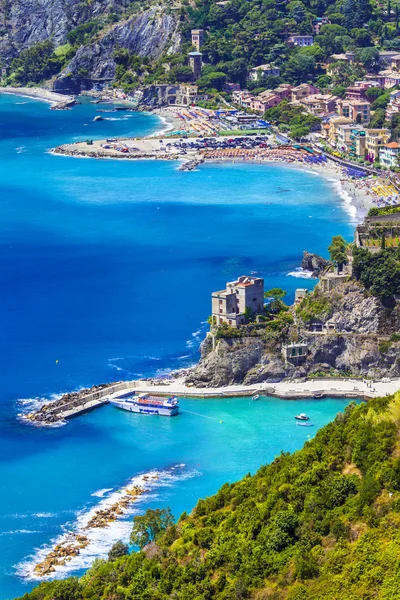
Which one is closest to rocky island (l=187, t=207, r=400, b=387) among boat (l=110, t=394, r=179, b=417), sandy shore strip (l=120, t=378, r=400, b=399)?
sandy shore strip (l=120, t=378, r=400, b=399)

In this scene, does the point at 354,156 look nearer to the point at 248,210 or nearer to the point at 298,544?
the point at 248,210

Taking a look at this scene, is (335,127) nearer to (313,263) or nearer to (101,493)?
(313,263)

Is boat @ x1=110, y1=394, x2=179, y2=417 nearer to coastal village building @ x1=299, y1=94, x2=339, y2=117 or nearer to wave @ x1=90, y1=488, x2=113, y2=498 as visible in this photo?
wave @ x1=90, y1=488, x2=113, y2=498

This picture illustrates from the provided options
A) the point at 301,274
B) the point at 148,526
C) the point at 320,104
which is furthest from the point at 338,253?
the point at 320,104

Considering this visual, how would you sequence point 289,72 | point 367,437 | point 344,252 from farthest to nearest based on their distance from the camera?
point 289,72, point 344,252, point 367,437

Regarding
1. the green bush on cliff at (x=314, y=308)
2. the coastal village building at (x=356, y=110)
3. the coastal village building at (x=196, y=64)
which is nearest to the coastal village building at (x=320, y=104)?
the coastal village building at (x=356, y=110)

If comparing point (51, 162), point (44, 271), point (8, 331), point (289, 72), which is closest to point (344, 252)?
point (8, 331)
